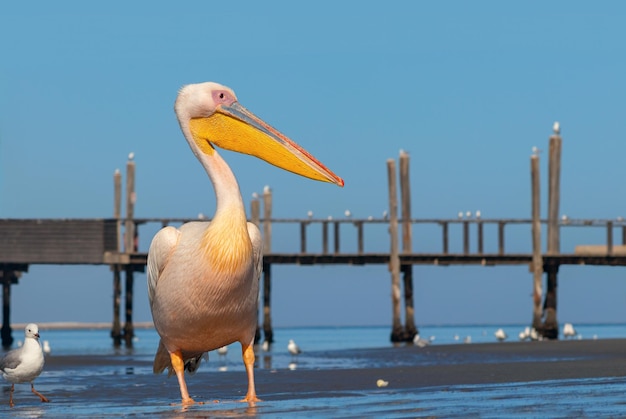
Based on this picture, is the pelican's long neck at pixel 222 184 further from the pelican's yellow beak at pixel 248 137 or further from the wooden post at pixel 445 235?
the wooden post at pixel 445 235

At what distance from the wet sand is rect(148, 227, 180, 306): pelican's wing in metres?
1.00

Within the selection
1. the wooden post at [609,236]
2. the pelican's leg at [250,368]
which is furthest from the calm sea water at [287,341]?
the pelican's leg at [250,368]

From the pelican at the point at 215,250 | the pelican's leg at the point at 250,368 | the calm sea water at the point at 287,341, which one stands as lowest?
the calm sea water at the point at 287,341

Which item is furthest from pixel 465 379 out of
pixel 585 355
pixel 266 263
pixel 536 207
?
pixel 266 263

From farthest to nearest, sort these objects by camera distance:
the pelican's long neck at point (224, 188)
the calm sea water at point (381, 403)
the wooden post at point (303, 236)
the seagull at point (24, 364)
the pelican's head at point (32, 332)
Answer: the wooden post at point (303, 236), the pelican's head at point (32, 332), the seagull at point (24, 364), the pelican's long neck at point (224, 188), the calm sea water at point (381, 403)

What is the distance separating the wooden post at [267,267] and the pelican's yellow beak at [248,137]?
23.7m

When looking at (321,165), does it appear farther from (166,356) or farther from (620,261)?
(620,261)

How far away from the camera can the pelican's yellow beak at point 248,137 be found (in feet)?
29.6

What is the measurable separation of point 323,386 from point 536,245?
18899mm

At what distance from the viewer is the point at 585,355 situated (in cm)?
1898

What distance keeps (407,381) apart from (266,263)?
20991 mm

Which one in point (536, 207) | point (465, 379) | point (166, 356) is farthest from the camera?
point (536, 207)

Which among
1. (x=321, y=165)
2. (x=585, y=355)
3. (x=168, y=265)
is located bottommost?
(x=585, y=355)

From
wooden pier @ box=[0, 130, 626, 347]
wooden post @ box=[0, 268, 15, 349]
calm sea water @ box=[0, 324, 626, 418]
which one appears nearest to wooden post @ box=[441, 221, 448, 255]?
wooden pier @ box=[0, 130, 626, 347]
